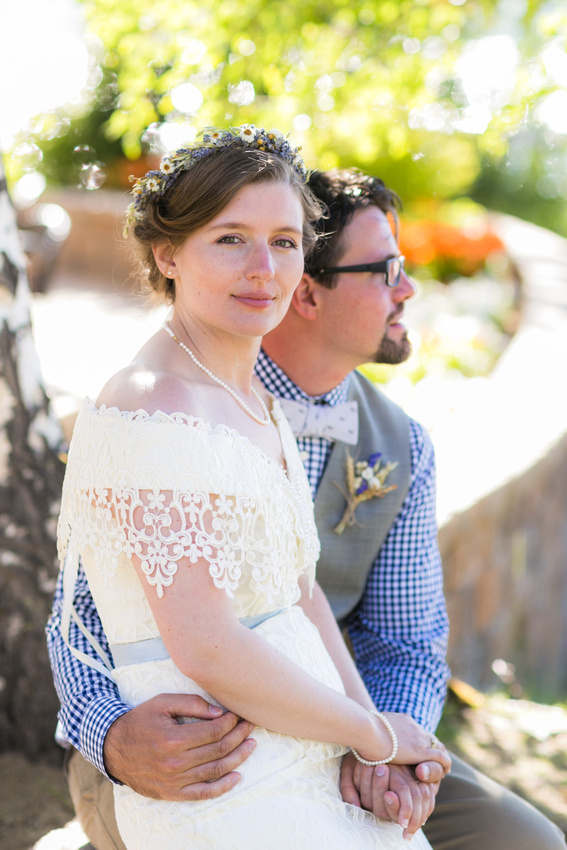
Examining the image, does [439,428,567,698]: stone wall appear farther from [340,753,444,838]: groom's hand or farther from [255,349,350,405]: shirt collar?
[340,753,444,838]: groom's hand

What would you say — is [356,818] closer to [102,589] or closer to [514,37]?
[102,589]

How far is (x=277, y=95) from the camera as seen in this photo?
15.1 ft

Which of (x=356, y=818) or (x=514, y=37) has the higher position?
(x=514, y=37)

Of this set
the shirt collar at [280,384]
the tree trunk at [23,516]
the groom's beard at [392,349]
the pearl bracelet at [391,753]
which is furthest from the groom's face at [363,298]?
the pearl bracelet at [391,753]

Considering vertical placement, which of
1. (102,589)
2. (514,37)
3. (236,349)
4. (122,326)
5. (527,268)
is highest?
(514,37)

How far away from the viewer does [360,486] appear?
7.47ft

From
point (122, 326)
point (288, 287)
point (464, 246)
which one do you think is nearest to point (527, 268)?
point (464, 246)

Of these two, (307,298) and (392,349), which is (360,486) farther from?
(307,298)

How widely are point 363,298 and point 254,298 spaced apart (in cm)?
78

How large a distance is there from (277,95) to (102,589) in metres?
3.83

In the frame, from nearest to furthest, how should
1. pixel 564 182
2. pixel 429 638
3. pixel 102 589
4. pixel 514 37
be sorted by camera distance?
1. pixel 102 589
2. pixel 429 638
3. pixel 514 37
4. pixel 564 182

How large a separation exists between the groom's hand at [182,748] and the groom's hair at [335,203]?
1369 mm

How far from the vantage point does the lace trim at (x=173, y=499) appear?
1.42 metres

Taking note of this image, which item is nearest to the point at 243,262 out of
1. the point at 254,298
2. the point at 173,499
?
the point at 254,298
